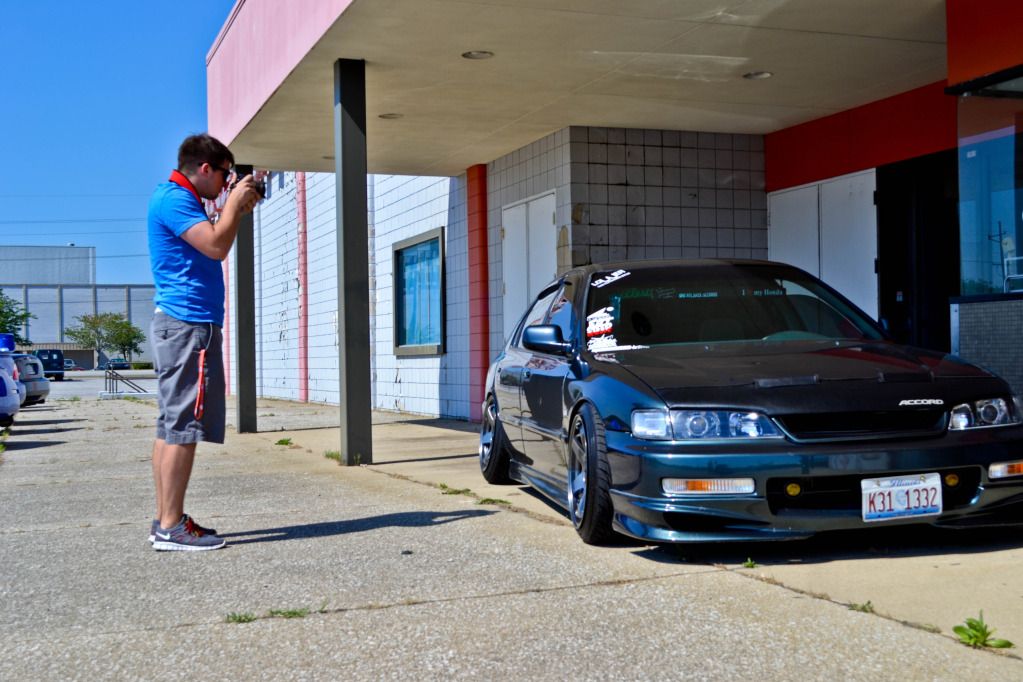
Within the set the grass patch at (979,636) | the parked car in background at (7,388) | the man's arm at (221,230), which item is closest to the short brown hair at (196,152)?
the man's arm at (221,230)

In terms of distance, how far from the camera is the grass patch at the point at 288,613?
13.1 feet

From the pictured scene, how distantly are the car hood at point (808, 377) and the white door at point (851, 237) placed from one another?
6.00m

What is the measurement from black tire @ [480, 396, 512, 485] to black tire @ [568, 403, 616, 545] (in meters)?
1.85

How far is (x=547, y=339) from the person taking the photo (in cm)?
565

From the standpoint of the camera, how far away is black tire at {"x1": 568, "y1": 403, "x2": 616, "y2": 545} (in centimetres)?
488

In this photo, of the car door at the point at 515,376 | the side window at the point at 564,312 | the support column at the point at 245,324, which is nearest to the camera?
the side window at the point at 564,312

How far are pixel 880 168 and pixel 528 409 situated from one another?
6.13 metres

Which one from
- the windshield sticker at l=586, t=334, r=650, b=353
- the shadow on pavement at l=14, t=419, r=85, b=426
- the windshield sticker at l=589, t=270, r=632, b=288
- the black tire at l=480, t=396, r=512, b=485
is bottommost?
the shadow on pavement at l=14, t=419, r=85, b=426

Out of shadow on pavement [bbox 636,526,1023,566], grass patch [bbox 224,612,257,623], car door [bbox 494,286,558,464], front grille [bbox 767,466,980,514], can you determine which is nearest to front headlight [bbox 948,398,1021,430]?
front grille [bbox 767,466,980,514]

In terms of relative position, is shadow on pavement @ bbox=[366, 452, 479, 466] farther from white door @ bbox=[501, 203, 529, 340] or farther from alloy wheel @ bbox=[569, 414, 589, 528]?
alloy wheel @ bbox=[569, 414, 589, 528]

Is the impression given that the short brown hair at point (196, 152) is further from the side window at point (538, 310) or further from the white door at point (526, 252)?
the white door at point (526, 252)

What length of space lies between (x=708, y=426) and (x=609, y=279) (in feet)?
5.66

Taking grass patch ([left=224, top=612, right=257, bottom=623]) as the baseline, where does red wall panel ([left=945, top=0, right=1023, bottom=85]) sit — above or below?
above

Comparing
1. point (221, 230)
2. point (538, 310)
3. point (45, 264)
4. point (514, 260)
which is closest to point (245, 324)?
point (514, 260)
